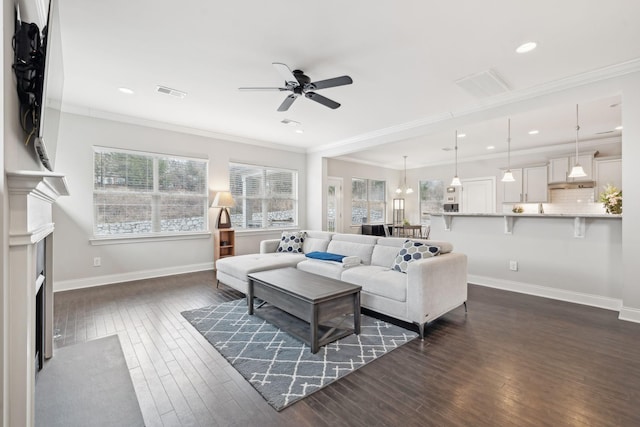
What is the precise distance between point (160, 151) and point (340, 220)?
15.6ft

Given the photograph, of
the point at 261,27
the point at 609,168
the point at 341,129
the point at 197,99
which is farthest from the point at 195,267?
the point at 609,168

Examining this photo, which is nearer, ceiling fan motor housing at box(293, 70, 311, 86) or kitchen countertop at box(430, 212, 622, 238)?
ceiling fan motor housing at box(293, 70, 311, 86)

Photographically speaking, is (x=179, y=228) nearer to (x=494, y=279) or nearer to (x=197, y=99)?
(x=197, y=99)

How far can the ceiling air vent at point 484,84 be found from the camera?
331cm

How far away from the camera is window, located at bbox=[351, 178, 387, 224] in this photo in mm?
8648

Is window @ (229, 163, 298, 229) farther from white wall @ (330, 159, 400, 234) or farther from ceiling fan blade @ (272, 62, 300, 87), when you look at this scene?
ceiling fan blade @ (272, 62, 300, 87)

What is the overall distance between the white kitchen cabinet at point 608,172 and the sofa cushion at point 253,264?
652 cm

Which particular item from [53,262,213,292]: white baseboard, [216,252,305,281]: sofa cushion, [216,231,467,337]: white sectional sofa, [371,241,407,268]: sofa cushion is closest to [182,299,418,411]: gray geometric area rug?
[216,231,467,337]: white sectional sofa

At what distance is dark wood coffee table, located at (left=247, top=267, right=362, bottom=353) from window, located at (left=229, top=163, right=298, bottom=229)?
3235 mm

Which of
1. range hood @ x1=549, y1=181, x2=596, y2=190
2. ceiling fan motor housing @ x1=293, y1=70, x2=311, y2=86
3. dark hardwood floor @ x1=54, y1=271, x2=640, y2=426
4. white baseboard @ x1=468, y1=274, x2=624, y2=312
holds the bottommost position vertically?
dark hardwood floor @ x1=54, y1=271, x2=640, y2=426

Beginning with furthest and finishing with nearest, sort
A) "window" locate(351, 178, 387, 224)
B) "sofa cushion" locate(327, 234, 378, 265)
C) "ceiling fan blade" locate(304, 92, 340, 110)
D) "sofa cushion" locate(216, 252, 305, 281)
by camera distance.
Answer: "window" locate(351, 178, 387, 224)
"sofa cushion" locate(327, 234, 378, 265)
"sofa cushion" locate(216, 252, 305, 281)
"ceiling fan blade" locate(304, 92, 340, 110)

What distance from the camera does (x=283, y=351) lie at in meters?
2.46

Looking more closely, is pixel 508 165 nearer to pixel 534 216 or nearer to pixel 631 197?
pixel 534 216

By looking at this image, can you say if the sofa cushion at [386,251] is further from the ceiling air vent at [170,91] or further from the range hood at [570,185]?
the range hood at [570,185]
